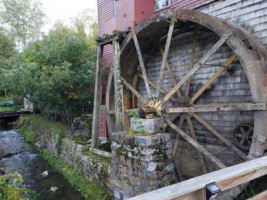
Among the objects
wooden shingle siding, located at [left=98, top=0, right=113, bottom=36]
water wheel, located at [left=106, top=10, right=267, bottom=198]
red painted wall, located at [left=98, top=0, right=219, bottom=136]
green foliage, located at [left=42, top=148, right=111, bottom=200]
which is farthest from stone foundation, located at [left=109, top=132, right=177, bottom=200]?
wooden shingle siding, located at [left=98, top=0, right=113, bottom=36]

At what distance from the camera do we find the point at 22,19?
26.8m

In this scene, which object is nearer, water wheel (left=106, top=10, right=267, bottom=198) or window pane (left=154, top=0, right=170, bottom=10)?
water wheel (left=106, top=10, right=267, bottom=198)

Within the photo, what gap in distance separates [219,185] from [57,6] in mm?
35129

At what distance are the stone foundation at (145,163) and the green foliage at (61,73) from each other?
18.5 feet

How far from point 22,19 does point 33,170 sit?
2202cm

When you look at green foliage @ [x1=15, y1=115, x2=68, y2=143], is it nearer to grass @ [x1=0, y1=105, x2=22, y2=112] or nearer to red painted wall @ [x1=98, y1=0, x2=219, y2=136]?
red painted wall @ [x1=98, y1=0, x2=219, y2=136]

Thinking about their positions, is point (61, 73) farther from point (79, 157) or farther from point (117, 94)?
point (117, 94)

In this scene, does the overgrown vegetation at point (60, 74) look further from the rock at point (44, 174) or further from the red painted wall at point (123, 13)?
the rock at point (44, 174)

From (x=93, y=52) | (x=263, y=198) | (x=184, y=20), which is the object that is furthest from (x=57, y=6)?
(x=263, y=198)

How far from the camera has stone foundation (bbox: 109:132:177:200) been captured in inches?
176

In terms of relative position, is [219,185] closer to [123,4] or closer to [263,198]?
[263,198]

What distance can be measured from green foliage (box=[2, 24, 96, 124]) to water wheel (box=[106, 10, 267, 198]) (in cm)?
288

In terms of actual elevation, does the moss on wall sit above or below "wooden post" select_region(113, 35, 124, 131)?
below

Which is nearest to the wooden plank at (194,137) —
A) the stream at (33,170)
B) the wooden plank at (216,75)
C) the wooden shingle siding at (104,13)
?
the wooden plank at (216,75)
